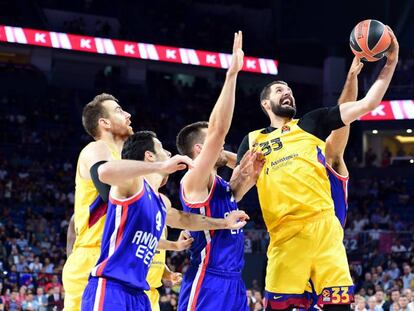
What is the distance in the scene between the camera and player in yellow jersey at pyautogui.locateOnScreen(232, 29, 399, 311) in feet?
20.5

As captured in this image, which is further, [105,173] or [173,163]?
[105,173]

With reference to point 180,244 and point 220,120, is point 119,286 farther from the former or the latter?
point 220,120

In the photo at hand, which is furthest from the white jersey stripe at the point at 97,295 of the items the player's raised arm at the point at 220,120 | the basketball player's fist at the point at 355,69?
the basketball player's fist at the point at 355,69

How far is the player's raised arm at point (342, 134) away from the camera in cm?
670

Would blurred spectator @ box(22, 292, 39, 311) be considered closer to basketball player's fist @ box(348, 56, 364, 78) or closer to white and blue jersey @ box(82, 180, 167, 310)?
basketball player's fist @ box(348, 56, 364, 78)

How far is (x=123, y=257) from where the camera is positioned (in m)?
5.18

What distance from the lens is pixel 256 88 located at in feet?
112

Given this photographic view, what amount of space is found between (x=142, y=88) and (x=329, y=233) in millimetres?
25635

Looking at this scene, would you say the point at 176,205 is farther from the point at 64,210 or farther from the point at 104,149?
the point at 104,149

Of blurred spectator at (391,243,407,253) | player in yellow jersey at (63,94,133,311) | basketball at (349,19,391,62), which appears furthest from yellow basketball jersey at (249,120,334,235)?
blurred spectator at (391,243,407,253)

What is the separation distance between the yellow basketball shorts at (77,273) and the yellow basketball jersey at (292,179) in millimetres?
1480

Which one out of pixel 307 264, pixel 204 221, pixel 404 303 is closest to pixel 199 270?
pixel 204 221

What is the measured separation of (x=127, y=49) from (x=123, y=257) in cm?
2438

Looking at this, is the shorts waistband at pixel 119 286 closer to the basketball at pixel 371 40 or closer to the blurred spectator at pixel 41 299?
the basketball at pixel 371 40
